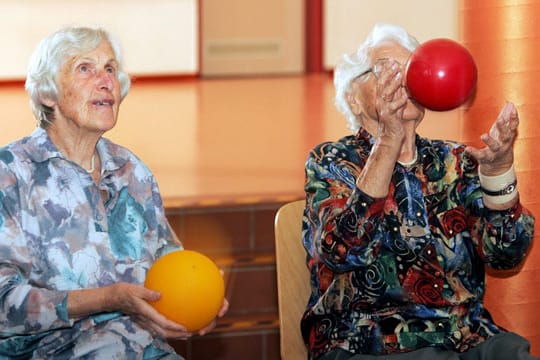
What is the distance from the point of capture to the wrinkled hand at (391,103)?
227cm

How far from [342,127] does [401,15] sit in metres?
2.87

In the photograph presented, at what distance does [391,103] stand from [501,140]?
30 centimetres

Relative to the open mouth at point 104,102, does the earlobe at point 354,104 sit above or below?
below

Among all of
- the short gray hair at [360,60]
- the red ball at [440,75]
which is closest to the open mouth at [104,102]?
the short gray hair at [360,60]

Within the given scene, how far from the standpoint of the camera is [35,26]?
347 inches

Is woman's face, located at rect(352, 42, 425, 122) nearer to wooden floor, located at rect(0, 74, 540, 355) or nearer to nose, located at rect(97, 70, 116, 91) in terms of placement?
wooden floor, located at rect(0, 74, 540, 355)

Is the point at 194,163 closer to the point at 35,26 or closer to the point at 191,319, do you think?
the point at 191,319

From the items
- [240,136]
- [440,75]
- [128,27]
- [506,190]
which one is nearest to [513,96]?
[506,190]

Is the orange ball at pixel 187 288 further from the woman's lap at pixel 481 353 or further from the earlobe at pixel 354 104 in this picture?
the earlobe at pixel 354 104

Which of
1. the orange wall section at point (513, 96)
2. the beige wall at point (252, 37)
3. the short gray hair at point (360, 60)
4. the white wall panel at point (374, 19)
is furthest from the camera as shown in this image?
the beige wall at point (252, 37)

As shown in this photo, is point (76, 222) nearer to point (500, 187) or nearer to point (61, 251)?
point (61, 251)

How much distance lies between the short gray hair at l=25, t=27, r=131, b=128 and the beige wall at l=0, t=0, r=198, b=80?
250 inches

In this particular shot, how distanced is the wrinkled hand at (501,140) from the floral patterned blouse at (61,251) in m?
0.79

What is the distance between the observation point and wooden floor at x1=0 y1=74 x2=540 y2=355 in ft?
9.48
